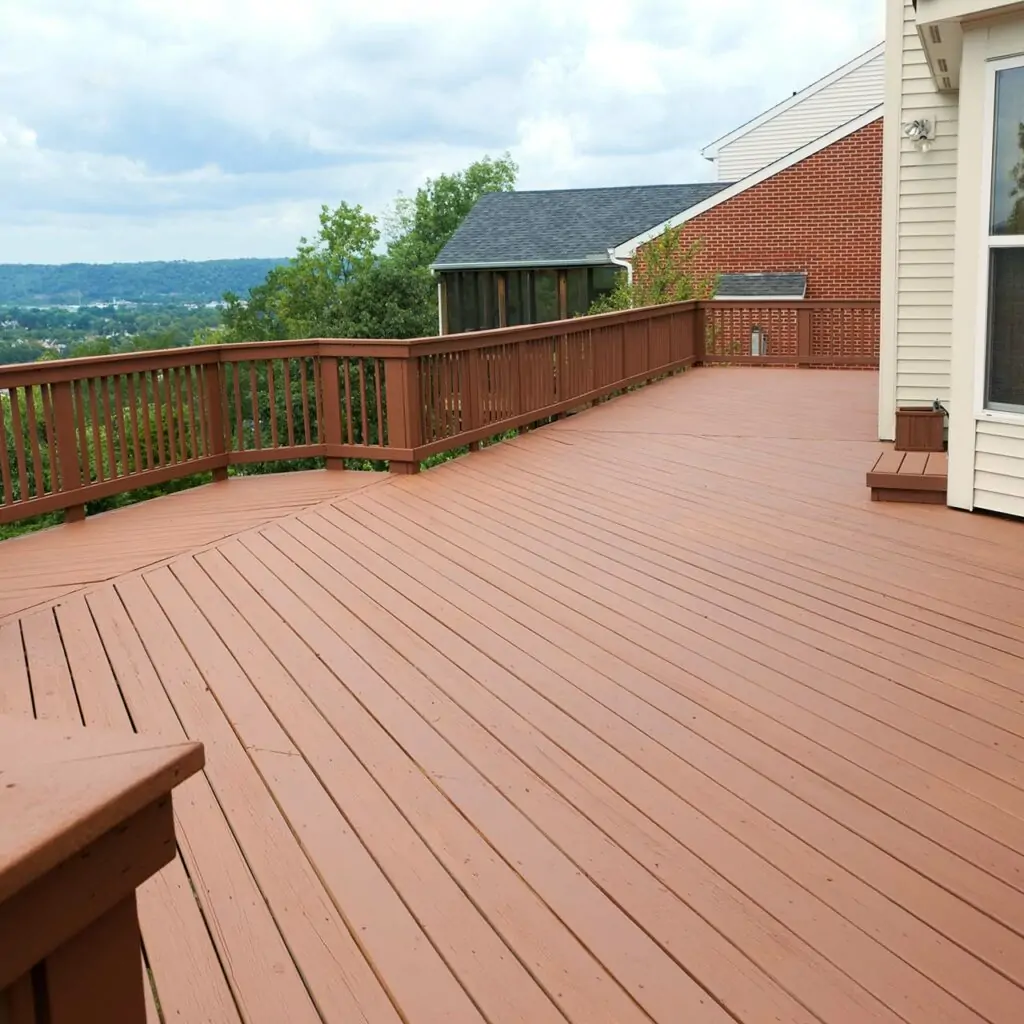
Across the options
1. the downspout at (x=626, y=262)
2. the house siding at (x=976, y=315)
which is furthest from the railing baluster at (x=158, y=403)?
the downspout at (x=626, y=262)

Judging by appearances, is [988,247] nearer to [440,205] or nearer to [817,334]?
[817,334]

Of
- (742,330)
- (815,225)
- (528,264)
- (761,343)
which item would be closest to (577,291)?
(528,264)

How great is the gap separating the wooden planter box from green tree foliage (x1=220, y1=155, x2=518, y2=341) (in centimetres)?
2600

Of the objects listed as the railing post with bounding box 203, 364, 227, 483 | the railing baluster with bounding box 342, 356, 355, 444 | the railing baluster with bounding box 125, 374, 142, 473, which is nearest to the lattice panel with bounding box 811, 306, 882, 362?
the railing baluster with bounding box 342, 356, 355, 444

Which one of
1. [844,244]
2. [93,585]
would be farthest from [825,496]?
[844,244]

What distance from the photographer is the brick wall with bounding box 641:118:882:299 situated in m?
18.2

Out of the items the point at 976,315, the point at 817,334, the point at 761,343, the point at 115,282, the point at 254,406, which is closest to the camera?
the point at 976,315

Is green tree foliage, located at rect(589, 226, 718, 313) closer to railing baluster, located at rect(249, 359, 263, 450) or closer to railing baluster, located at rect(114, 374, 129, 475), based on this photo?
railing baluster, located at rect(249, 359, 263, 450)

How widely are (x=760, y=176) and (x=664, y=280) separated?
3586mm

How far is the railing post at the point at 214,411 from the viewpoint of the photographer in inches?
274

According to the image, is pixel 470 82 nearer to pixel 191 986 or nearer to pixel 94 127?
pixel 94 127

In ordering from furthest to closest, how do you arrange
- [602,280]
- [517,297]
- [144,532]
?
[517,297] → [602,280] → [144,532]

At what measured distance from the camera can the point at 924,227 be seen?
291 inches

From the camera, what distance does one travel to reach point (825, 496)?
6.54 metres
